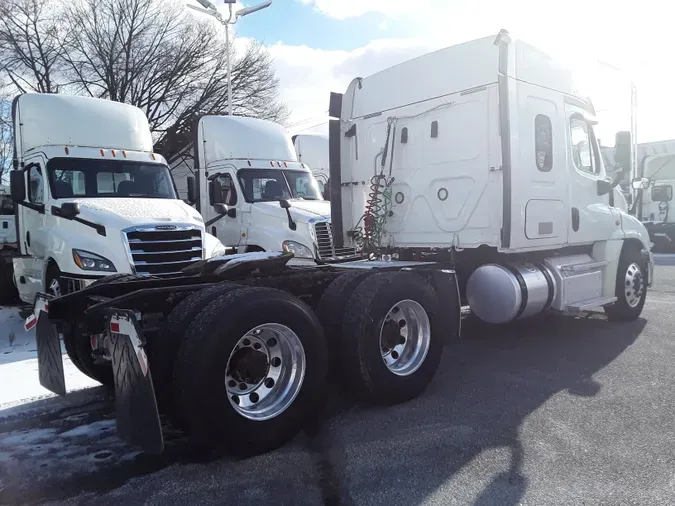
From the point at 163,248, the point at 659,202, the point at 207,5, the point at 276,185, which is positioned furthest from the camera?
the point at 207,5

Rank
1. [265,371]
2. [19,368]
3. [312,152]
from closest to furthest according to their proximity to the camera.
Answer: [265,371], [19,368], [312,152]

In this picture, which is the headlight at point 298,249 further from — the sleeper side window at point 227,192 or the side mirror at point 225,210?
the sleeper side window at point 227,192

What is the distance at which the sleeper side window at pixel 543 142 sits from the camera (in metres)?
6.62

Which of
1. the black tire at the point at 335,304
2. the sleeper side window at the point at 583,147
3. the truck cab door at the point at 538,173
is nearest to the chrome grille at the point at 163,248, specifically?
the black tire at the point at 335,304

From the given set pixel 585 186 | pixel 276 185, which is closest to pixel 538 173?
pixel 585 186

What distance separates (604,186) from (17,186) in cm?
844

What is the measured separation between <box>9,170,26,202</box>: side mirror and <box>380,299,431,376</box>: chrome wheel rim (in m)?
6.50

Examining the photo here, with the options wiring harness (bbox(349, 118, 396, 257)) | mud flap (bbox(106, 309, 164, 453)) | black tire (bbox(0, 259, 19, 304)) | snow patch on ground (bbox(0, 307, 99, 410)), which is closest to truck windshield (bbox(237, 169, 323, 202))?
wiring harness (bbox(349, 118, 396, 257))

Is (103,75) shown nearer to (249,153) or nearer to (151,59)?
(151,59)

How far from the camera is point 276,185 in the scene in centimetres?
1151

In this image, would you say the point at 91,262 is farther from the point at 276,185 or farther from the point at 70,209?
the point at 276,185

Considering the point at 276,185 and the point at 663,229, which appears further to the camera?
the point at 663,229

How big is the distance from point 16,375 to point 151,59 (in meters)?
23.8

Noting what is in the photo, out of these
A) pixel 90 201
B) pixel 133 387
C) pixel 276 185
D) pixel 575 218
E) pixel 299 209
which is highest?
pixel 276 185
